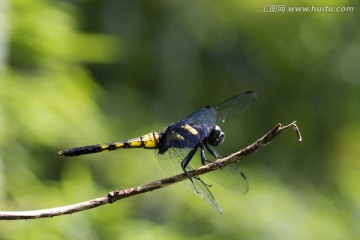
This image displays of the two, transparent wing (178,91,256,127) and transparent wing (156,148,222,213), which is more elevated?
transparent wing (178,91,256,127)

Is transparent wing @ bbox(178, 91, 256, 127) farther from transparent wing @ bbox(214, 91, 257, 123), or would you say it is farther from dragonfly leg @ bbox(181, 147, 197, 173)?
dragonfly leg @ bbox(181, 147, 197, 173)

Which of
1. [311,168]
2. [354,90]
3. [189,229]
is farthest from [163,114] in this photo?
[189,229]

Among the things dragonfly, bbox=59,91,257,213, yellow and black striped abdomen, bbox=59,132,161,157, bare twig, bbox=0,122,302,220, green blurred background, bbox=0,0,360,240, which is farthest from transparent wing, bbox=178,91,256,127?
bare twig, bbox=0,122,302,220

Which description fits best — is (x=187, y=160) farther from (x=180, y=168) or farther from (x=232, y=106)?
(x=232, y=106)

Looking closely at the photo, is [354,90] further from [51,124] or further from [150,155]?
[51,124]

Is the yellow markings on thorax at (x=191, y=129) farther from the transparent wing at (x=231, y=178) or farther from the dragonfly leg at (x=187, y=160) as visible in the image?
the transparent wing at (x=231, y=178)

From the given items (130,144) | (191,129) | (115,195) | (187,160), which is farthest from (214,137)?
(115,195)
